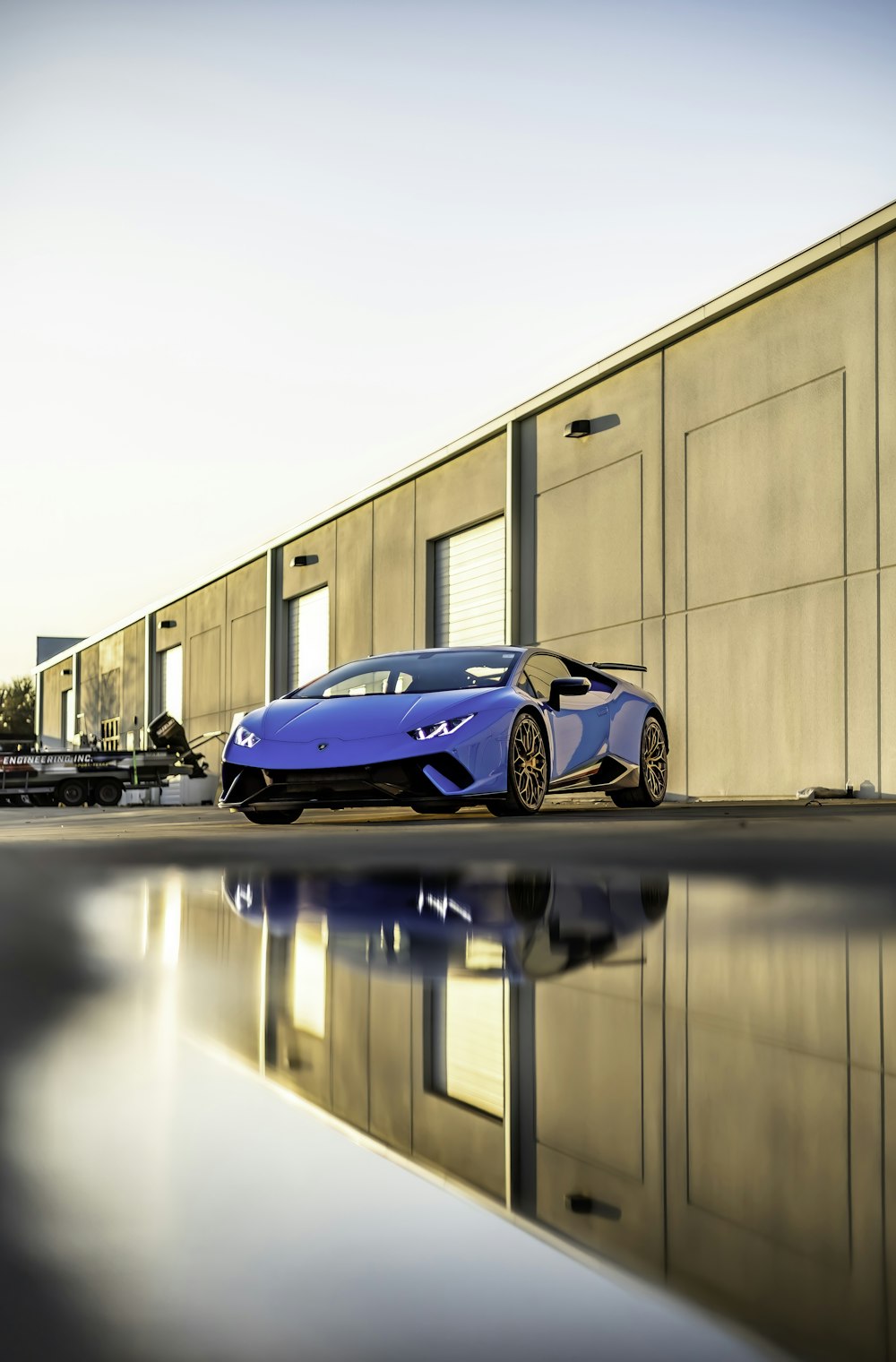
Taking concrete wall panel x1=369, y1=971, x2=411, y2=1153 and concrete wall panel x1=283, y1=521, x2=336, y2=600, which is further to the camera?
concrete wall panel x1=283, y1=521, x2=336, y2=600

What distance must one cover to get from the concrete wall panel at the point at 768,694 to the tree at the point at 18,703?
287 feet

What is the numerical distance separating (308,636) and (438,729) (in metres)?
23.8

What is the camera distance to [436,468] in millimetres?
24375

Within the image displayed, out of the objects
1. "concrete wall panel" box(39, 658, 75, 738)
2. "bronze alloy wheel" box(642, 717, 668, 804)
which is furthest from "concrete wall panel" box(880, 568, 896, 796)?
"concrete wall panel" box(39, 658, 75, 738)

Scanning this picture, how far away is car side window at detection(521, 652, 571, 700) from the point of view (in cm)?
914

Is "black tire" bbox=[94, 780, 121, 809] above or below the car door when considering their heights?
below

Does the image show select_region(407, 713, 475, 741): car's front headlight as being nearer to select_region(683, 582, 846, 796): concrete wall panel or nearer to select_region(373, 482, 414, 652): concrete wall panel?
select_region(683, 582, 846, 796): concrete wall panel

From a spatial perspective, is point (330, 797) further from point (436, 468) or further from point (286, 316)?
point (436, 468)

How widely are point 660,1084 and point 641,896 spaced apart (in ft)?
7.15

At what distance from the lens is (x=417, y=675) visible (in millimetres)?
9305

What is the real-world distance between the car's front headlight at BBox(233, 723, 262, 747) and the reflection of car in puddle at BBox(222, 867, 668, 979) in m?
3.63

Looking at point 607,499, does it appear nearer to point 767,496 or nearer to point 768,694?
point 767,496

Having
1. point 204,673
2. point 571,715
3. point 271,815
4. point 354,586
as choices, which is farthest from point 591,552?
point 204,673

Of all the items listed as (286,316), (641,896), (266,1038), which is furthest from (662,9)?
(266,1038)
